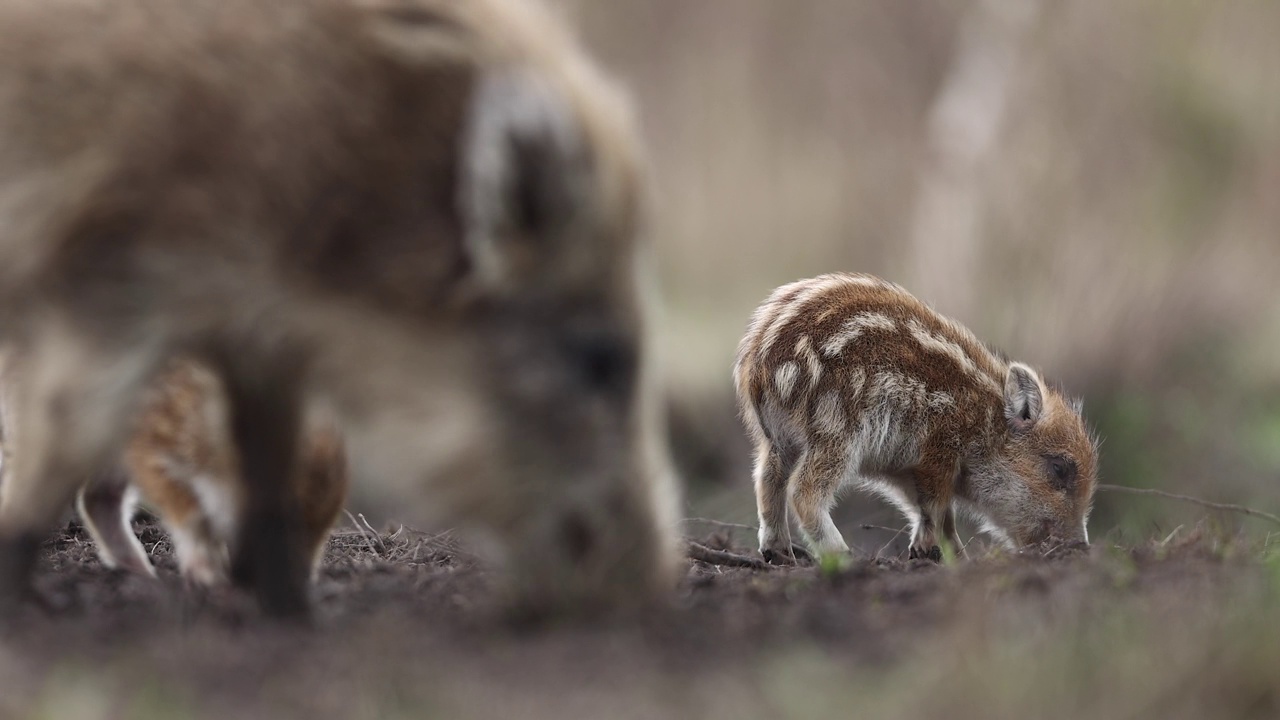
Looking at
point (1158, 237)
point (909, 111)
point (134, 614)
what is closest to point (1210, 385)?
point (1158, 237)

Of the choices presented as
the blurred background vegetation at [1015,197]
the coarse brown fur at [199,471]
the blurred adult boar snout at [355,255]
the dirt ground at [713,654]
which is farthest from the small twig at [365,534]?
the blurred background vegetation at [1015,197]

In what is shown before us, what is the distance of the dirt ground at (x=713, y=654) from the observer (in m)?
3.05

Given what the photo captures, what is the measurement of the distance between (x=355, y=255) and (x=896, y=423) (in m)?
3.25

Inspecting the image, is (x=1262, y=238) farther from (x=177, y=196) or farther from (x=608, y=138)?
(x=177, y=196)

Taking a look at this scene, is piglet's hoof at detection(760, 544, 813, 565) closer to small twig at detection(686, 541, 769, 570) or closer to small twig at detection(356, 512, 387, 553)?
small twig at detection(686, 541, 769, 570)

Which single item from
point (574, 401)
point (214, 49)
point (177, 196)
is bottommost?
point (574, 401)

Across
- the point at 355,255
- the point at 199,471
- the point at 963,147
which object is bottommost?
the point at 199,471

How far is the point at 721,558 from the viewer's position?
5754 millimetres

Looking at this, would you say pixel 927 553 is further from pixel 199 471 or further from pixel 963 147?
pixel 963 147

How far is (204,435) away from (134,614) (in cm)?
114

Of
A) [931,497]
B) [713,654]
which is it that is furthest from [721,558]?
[713,654]

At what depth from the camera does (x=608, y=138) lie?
3939 mm

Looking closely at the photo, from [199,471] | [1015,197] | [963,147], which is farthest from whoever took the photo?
[963,147]

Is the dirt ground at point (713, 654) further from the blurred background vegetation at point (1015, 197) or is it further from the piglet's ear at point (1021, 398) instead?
the blurred background vegetation at point (1015, 197)
